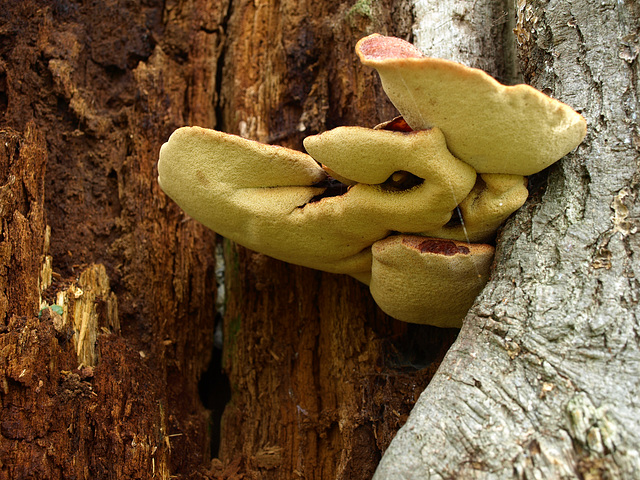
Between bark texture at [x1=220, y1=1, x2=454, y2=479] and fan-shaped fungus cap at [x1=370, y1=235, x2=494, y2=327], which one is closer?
fan-shaped fungus cap at [x1=370, y1=235, x2=494, y2=327]

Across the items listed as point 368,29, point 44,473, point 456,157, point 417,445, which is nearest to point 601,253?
point 456,157

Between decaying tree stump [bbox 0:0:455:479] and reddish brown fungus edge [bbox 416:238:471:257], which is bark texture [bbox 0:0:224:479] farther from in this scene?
reddish brown fungus edge [bbox 416:238:471:257]

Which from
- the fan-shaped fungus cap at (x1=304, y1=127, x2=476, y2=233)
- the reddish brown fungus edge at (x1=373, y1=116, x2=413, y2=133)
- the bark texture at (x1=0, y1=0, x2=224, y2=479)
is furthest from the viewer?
the bark texture at (x1=0, y1=0, x2=224, y2=479)

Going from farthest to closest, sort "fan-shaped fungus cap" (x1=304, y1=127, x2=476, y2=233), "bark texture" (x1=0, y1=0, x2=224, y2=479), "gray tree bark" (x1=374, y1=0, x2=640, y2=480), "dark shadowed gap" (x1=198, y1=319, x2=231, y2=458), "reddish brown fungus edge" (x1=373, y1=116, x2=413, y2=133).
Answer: "dark shadowed gap" (x1=198, y1=319, x2=231, y2=458) → "bark texture" (x1=0, y1=0, x2=224, y2=479) → "reddish brown fungus edge" (x1=373, y1=116, x2=413, y2=133) → "fan-shaped fungus cap" (x1=304, y1=127, x2=476, y2=233) → "gray tree bark" (x1=374, y1=0, x2=640, y2=480)

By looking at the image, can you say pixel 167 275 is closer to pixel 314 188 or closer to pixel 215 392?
pixel 215 392

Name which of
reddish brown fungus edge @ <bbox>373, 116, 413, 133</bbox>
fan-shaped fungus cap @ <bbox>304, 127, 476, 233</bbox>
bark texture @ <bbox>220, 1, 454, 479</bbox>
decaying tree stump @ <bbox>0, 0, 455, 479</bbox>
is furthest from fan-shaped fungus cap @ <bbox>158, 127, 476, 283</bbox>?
decaying tree stump @ <bbox>0, 0, 455, 479</bbox>

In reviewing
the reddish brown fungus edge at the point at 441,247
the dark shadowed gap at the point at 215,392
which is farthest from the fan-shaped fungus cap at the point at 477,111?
the dark shadowed gap at the point at 215,392

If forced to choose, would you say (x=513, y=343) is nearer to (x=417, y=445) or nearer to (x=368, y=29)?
(x=417, y=445)

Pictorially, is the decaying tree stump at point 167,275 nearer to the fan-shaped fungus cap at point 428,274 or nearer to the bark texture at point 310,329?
the bark texture at point 310,329
